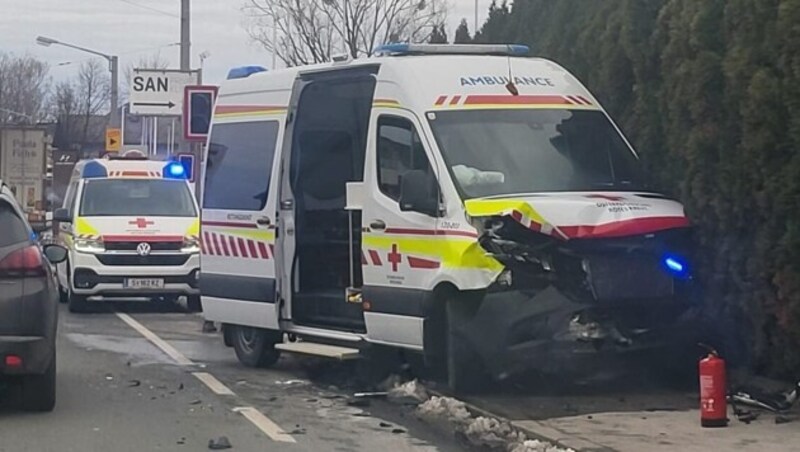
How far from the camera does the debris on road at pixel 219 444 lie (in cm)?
986

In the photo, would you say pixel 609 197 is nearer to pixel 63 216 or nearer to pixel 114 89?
pixel 63 216

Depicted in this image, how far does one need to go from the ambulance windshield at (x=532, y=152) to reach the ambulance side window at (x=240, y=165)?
246 centimetres

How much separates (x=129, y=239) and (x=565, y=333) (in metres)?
10.7

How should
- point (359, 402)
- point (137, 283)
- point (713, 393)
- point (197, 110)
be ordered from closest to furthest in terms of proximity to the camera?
point (713, 393), point (359, 402), point (197, 110), point (137, 283)

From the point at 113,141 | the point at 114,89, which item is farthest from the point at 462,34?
the point at 114,89

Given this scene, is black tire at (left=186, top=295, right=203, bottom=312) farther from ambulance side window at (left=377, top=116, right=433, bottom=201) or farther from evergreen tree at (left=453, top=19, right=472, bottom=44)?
ambulance side window at (left=377, top=116, right=433, bottom=201)

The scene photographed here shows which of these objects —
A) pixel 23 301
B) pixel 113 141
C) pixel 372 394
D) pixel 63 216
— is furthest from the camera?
pixel 113 141

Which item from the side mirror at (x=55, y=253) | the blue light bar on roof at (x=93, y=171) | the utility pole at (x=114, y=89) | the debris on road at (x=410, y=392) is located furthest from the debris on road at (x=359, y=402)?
the utility pole at (x=114, y=89)

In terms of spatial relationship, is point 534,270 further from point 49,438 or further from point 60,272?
point 60,272

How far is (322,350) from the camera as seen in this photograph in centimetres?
1328

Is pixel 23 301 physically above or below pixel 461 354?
above

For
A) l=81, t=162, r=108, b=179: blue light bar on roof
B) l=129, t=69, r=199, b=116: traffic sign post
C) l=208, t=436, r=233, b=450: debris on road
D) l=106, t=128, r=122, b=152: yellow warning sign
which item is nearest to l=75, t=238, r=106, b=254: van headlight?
l=81, t=162, r=108, b=179: blue light bar on roof

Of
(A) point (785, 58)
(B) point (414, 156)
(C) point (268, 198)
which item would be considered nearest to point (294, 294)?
(C) point (268, 198)

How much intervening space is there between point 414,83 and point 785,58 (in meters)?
3.34
